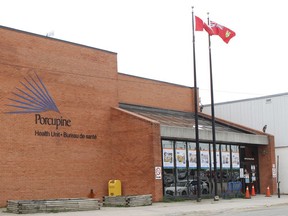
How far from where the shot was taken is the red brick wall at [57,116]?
1021 inches

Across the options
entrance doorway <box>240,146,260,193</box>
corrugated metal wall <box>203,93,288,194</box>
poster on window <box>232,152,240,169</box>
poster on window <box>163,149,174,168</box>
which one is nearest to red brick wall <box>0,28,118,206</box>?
poster on window <box>163,149,174,168</box>

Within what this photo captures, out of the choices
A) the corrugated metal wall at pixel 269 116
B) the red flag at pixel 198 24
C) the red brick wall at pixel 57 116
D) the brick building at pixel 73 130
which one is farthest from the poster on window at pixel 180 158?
the corrugated metal wall at pixel 269 116

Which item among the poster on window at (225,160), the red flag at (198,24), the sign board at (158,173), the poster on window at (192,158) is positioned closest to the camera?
the sign board at (158,173)

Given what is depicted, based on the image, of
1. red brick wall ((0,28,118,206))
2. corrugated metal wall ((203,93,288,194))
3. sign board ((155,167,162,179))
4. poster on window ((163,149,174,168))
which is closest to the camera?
red brick wall ((0,28,118,206))

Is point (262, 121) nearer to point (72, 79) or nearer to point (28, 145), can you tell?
point (72, 79)

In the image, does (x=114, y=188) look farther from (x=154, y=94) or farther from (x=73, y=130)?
(x=154, y=94)

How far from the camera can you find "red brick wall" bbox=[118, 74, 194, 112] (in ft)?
113

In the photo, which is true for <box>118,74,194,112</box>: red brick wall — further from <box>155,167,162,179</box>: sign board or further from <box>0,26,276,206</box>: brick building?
<box>155,167,162,179</box>: sign board

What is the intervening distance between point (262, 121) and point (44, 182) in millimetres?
21812

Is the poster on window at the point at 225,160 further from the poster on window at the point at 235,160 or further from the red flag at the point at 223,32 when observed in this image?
the red flag at the point at 223,32

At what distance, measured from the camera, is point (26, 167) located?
A: 26344mm

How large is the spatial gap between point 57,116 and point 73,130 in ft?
Answer: 4.60

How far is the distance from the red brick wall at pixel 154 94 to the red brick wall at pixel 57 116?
76.5 inches

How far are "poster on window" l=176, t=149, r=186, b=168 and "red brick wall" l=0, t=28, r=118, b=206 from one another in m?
4.39
